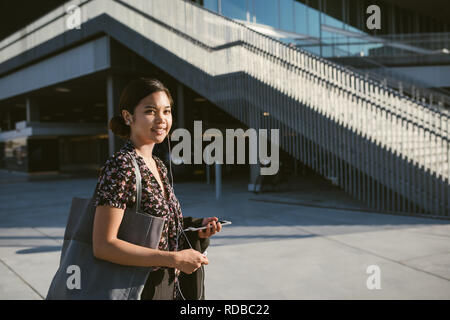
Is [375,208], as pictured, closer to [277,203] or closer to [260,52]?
[277,203]

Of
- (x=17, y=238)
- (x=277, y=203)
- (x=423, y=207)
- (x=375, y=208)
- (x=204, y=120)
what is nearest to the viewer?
(x=17, y=238)

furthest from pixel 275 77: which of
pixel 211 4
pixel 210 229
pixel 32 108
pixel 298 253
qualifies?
pixel 32 108

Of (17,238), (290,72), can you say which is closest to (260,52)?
(290,72)

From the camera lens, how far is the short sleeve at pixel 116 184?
1739 mm

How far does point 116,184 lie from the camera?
69.6 inches

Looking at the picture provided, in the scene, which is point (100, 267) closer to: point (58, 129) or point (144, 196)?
point (144, 196)

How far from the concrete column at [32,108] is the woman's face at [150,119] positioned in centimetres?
2980

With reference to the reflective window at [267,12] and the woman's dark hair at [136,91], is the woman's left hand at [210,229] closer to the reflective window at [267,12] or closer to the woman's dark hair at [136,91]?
the woman's dark hair at [136,91]

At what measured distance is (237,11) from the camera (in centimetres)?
2258

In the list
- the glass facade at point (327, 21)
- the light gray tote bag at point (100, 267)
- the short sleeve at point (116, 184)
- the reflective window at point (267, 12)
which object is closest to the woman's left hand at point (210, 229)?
the light gray tote bag at point (100, 267)

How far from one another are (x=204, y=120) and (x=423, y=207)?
1667cm

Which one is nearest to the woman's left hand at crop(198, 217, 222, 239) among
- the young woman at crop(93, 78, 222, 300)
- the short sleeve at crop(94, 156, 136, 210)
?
the young woman at crop(93, 78, 222, 300)

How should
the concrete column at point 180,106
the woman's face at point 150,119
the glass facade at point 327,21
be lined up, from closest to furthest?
the woman's face at point 150,119
the concrete column at point 180,106
the glass facade at point 327,21

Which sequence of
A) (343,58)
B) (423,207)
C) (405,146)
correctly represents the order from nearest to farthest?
(423,207)
(405,146)
(343,58)
